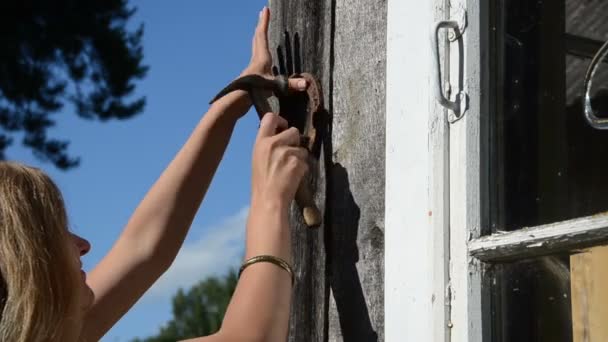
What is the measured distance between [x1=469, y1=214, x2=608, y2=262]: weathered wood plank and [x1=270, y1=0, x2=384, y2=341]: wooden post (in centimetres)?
30

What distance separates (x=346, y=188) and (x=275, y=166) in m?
0.31

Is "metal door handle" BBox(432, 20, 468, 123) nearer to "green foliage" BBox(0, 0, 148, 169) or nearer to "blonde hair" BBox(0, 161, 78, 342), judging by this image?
"blonde hair" BBox(0, 161, 78, 342)

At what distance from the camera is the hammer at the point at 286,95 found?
1.85 m

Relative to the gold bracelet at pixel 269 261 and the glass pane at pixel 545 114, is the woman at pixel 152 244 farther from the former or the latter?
the glass pane at pixel 545 114

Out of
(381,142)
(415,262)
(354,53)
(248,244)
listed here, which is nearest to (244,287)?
(248,244)

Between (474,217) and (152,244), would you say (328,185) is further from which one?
(474,217)

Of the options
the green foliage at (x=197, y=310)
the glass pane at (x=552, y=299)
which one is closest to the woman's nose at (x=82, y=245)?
the glass pane at (x=552, y=299)

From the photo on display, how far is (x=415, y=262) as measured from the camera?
5.63 ft

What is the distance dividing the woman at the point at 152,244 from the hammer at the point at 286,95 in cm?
3

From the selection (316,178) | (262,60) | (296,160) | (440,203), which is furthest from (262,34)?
(440,203)

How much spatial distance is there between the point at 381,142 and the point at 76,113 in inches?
335

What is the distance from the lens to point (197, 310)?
2277 centimetres

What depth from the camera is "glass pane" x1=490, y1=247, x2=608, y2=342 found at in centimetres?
145

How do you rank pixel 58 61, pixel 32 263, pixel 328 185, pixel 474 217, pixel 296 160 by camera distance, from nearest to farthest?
1. pixel 32 263
2. pixel 474 217
3. pixel 296 160
4. pixel 328 185
5. pixel 58 61
